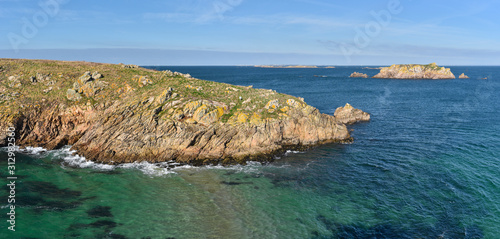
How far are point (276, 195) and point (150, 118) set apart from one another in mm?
24011

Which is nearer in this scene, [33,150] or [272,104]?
[33,150]

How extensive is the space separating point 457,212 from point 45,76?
6859cm

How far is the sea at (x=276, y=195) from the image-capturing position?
21953 mm

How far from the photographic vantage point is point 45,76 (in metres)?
50.3

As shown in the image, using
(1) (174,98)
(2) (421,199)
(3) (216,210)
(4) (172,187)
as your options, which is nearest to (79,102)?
(1) (174,98)

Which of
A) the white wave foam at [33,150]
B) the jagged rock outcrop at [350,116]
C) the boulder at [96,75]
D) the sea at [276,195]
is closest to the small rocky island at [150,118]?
the boulder at [96,75]

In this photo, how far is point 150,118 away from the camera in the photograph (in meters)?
40.2

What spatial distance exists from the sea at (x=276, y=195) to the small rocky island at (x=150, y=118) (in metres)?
2.65

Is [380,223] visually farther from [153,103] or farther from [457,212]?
[153,103]

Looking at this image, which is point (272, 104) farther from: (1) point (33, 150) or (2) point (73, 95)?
(1) point (33, 150)

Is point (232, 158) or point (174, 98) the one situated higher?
point (174, 98)

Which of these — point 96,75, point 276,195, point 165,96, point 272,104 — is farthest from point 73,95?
point 276,195

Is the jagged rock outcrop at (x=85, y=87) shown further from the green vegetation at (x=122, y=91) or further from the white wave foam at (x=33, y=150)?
the white wave foam at (x=33, y=150)

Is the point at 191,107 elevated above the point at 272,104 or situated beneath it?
situated beneath
